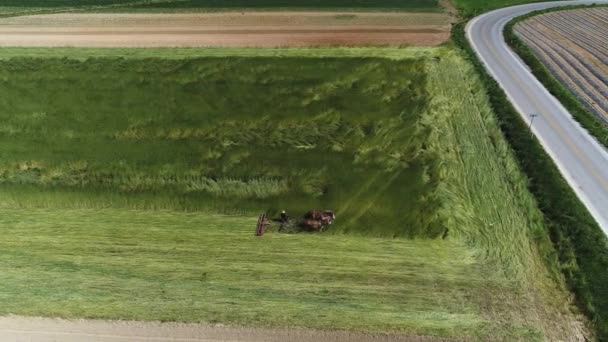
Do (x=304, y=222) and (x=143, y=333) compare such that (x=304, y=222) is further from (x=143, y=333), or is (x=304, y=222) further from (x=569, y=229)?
(x=569, y=229)

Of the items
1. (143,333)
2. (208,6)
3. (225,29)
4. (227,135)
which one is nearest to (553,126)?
(227,135)

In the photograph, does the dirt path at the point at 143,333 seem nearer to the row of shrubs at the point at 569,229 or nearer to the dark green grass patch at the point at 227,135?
the dark green grass patch at the point at 227,135

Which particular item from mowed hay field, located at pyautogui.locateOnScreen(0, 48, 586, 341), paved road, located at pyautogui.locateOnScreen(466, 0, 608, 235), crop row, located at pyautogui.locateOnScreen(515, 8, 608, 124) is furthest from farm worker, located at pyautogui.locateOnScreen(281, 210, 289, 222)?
crop row, located at pyautogui.locateOnScreen(515, 8, 608, 124)

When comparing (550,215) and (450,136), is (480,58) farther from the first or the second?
(550,215)

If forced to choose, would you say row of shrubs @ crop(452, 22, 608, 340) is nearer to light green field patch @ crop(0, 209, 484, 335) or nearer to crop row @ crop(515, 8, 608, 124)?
light green field patch @ crop(0, 209, 484, 335)

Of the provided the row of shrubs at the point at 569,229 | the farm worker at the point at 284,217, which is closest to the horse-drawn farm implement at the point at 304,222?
the farm worker at the point at 284,217

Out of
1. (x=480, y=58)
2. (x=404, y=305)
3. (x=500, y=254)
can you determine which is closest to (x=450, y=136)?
(x=500, y=254)
